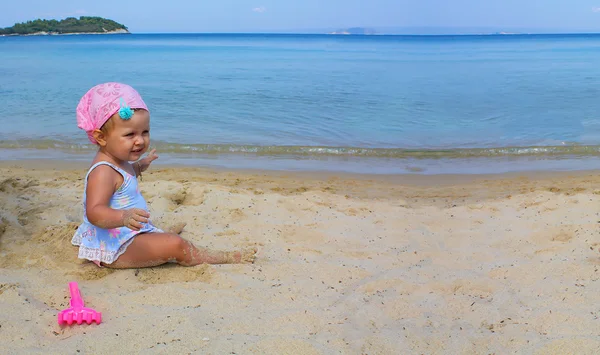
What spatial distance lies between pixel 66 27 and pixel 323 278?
102222 mm

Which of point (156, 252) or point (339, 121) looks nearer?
point (156, 252)

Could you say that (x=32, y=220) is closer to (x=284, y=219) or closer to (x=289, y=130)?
(x=284, y=219)

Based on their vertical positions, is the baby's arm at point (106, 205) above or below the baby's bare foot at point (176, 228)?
above

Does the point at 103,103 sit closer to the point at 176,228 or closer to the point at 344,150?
the point at 176,228

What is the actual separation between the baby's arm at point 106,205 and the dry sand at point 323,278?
0.38m

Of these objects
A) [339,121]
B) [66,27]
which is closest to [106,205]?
[339,121]

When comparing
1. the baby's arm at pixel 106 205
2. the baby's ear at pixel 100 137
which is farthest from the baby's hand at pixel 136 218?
the baby's ear at pixel 100 137

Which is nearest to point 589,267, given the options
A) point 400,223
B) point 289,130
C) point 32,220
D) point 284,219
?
point 400,223

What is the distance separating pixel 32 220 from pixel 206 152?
3767 millimetres

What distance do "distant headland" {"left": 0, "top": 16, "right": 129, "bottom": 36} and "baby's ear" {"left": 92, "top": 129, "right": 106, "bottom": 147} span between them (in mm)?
94138

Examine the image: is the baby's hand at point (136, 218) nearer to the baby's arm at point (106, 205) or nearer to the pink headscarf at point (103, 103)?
the baby's arm at point (106, 205)

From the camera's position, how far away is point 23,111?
10531 mm

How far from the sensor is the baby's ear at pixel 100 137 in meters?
3.11

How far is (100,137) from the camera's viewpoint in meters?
3.13
